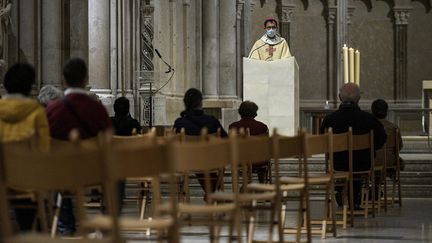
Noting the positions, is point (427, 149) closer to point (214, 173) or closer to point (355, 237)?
point (214, 173)

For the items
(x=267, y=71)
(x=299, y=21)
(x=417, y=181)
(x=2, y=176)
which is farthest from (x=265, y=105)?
(x=299, y=21)

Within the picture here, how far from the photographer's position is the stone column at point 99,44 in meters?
17.0

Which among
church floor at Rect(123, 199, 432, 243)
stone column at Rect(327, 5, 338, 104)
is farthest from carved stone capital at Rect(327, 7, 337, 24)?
church floor at Rect(123, 199, 432, 243)

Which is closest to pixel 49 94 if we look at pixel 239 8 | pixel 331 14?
pixel 239 8

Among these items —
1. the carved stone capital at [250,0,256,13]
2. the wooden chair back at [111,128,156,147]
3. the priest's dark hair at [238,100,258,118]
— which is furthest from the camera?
the carved stone capital at [250,0,256,13]

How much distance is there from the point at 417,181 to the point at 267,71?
105 inches

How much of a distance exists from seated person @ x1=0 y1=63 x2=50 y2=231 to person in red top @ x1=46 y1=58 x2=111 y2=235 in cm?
44

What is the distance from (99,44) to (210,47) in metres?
6.41

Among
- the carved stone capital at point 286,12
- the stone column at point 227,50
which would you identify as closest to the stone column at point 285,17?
the carved stone capital at point 286,12

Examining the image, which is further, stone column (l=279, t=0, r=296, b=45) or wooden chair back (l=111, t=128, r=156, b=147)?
stone column (l=279, t=0, r=296, b=45)

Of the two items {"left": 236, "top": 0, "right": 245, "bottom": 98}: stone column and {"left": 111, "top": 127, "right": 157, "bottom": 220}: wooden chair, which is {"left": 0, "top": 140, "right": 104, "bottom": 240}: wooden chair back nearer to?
{"left": 111, "top": 127, "right": 157, "bottom": 220}: wooden chair

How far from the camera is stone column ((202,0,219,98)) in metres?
23.2

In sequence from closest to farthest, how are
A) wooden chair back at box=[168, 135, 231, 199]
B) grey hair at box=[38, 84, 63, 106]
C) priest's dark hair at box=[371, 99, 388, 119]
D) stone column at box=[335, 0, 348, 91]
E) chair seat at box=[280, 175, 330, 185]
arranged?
wooden chair back at box=[168, 135, 231, 199] → chair seat at box=[280, 175, 330, 185] → grey hair at box=[38, 84, 63, 106] → priest's dark hair at box=[371, 99, 388, 119] → stone column at box=[335, 0, 348, 91]

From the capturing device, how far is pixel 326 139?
30.7ft
